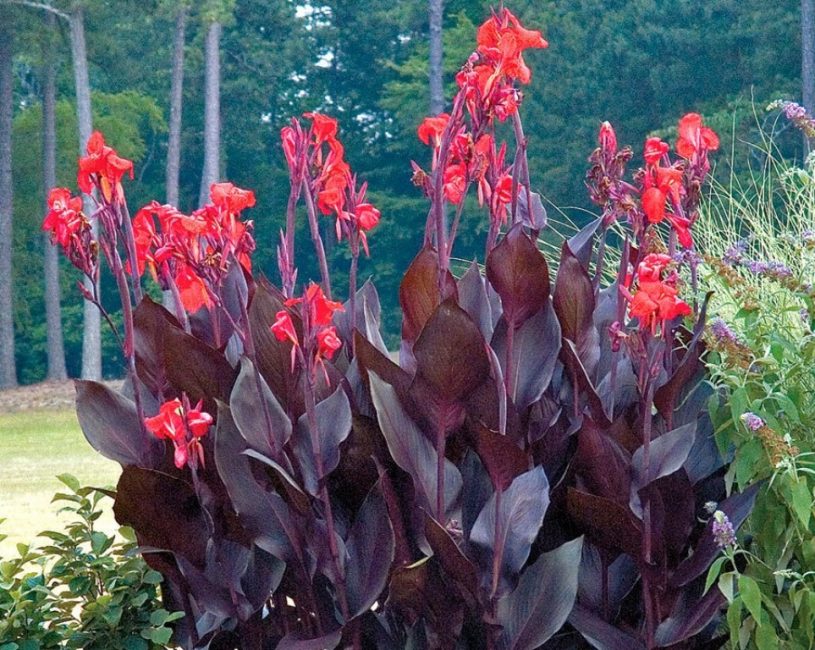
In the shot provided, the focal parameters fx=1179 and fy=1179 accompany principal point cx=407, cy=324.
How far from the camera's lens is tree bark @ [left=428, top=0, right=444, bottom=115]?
51.9ft

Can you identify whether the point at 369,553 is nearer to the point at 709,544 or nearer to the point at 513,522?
the point at 513,522

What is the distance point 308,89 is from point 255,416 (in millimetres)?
20818

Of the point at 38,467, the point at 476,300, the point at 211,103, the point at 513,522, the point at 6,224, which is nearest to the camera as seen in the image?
the point at 513,522

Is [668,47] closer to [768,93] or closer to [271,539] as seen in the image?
[768,93]

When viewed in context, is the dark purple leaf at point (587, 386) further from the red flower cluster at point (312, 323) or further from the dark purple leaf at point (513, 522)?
the red flower cluster at point (312, 323)

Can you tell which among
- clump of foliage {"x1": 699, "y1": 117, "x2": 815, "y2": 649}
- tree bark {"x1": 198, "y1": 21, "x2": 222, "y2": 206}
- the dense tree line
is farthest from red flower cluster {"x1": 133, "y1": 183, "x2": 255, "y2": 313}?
tree bark {"x1": 198, "y1": 21, "x2": 222, "y2": 206}

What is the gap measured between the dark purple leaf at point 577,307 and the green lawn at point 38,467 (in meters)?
3.40

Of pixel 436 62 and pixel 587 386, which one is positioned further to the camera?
pixel 436 62

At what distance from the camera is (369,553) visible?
1.77 m

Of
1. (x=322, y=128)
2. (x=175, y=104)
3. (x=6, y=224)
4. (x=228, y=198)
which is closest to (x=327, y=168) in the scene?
(x=322, y=128)

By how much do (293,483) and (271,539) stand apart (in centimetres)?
12

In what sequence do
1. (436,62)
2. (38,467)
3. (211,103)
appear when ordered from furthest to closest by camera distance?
(211,103) → (436,62) → (38,467)

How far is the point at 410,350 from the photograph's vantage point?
190 cm

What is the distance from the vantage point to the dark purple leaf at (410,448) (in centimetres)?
171
